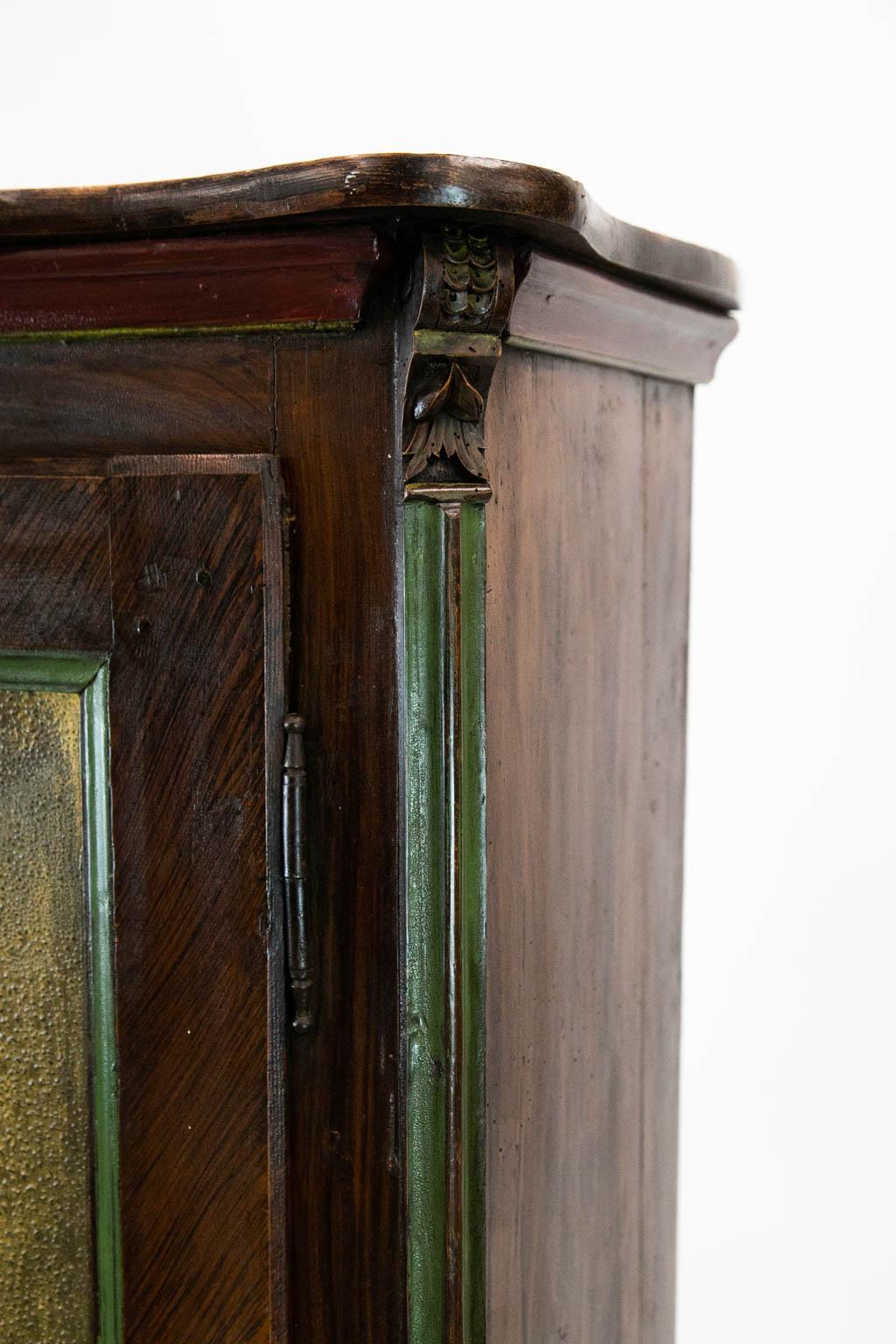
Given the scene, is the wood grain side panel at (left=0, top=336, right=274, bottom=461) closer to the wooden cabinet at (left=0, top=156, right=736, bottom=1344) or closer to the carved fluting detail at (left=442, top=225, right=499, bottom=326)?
the wooden cabinet at (left=0, top=156, right=736, bottom=1344)

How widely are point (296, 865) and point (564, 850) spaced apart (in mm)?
217

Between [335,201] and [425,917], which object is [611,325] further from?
[425,917]

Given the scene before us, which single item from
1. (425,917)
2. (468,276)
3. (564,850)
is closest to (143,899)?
(425,917)

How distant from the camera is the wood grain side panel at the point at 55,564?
0.92 m

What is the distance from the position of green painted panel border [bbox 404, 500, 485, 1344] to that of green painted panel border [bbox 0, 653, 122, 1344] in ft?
0.60

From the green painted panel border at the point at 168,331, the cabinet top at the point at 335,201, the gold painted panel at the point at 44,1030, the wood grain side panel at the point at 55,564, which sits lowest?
the gold painted panel at the point at 44,1030

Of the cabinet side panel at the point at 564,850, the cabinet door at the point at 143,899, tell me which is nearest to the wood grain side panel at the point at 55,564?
the cabinet door at the point at 143,899

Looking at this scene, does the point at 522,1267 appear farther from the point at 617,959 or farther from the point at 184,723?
the point at 184,723

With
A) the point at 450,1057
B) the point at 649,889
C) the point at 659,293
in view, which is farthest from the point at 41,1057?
the point at 659,293

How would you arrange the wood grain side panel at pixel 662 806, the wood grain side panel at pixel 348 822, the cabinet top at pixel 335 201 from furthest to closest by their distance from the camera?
the wood grain side panel at pixel 662 806, the wood grain side panel at pixel 348 822, the cabinet top at pixel 335 201

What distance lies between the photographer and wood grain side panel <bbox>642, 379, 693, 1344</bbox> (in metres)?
1.21

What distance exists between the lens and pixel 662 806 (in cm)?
125

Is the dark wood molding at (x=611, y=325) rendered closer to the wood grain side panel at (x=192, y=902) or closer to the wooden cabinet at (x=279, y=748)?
the wooden cabinet at (x=279, y=748)

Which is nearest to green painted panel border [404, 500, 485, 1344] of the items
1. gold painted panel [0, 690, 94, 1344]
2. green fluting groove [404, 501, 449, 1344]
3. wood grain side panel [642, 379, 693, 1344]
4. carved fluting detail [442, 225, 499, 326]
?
green fluting groove [404, 501, 449, 1344]
